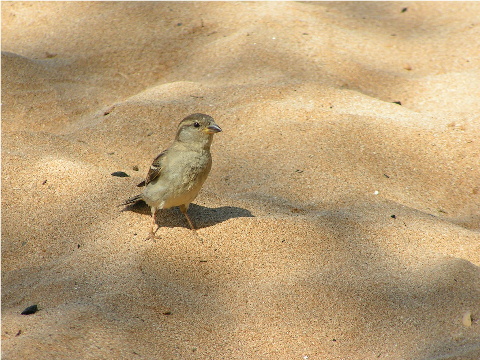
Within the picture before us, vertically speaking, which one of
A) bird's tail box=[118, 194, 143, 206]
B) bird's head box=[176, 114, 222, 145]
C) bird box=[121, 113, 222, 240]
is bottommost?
bird's tail box=[118, 194, 143, 206]

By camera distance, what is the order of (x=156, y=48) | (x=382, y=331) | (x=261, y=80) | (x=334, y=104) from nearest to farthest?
(x=382, y=331) < (x=334, y=104) < (x=261, y=80) < (x=156, y=48)

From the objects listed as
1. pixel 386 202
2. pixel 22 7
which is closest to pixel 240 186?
pixel 386 202

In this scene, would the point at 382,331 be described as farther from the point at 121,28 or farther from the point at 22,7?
the point at 22,7

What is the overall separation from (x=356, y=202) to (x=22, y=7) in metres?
6.87

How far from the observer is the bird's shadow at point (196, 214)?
460 cm

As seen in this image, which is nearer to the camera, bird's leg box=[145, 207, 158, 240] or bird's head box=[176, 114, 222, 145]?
bird's leg box=[145, 207, 158, 240]

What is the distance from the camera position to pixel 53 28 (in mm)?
8539

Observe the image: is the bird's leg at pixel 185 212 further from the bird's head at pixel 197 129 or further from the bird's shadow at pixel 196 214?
the bird's head at pixel 197 129

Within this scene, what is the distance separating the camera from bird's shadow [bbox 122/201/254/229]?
15.1ft

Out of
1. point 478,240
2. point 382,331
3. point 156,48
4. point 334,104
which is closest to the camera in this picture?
point 382,331

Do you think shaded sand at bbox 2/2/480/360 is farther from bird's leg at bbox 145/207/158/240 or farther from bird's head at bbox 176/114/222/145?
bird's head at bbox 176/114/222/145

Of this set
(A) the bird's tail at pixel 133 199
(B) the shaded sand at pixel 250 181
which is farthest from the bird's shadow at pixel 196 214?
(A) the bird's tail at pixel 133 199

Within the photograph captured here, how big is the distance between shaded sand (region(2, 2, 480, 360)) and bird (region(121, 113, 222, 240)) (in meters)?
0.29

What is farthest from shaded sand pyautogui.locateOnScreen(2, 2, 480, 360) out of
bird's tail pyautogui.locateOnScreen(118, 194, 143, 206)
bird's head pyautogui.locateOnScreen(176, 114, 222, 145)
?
bird's head pyautogui.locateOnScreen(176, 114, 222, 145)
